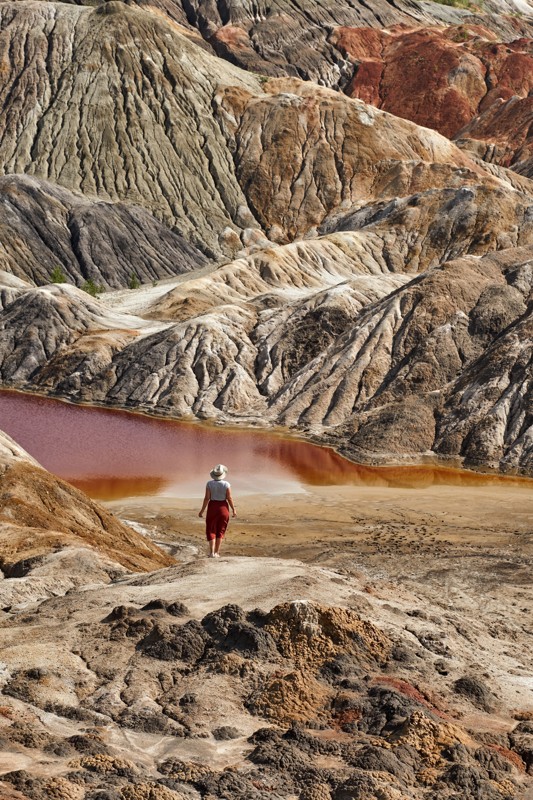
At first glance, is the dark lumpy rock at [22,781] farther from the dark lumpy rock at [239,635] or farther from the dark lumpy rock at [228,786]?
the dark lumpy rock at [239,635]

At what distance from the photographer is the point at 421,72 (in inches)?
5832

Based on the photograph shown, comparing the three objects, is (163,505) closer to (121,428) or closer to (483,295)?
(121,428)

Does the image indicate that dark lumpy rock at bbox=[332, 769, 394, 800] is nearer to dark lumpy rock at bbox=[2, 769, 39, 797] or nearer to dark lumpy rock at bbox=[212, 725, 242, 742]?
dark lumpy rock at bbox=[212, 725, 242, 742]

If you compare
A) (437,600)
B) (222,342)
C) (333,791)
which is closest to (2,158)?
(222,342)

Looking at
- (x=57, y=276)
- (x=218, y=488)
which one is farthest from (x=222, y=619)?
(x=57, y=276)

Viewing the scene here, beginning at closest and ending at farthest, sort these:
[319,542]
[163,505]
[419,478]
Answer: [319,542]
[163,505]
[419,478]

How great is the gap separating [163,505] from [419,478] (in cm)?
1260

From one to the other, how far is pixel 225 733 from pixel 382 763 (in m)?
1.67

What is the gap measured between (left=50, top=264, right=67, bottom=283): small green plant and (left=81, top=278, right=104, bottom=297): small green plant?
2044mm

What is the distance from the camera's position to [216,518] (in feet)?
62.1

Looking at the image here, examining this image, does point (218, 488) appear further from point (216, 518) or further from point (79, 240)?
point (79, 240)

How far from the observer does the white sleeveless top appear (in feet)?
60.7

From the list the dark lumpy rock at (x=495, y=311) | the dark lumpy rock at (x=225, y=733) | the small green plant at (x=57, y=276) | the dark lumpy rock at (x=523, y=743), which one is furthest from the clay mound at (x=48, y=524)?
the small green plant at (x=57, y=276)

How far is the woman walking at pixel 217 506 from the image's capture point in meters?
18.5
